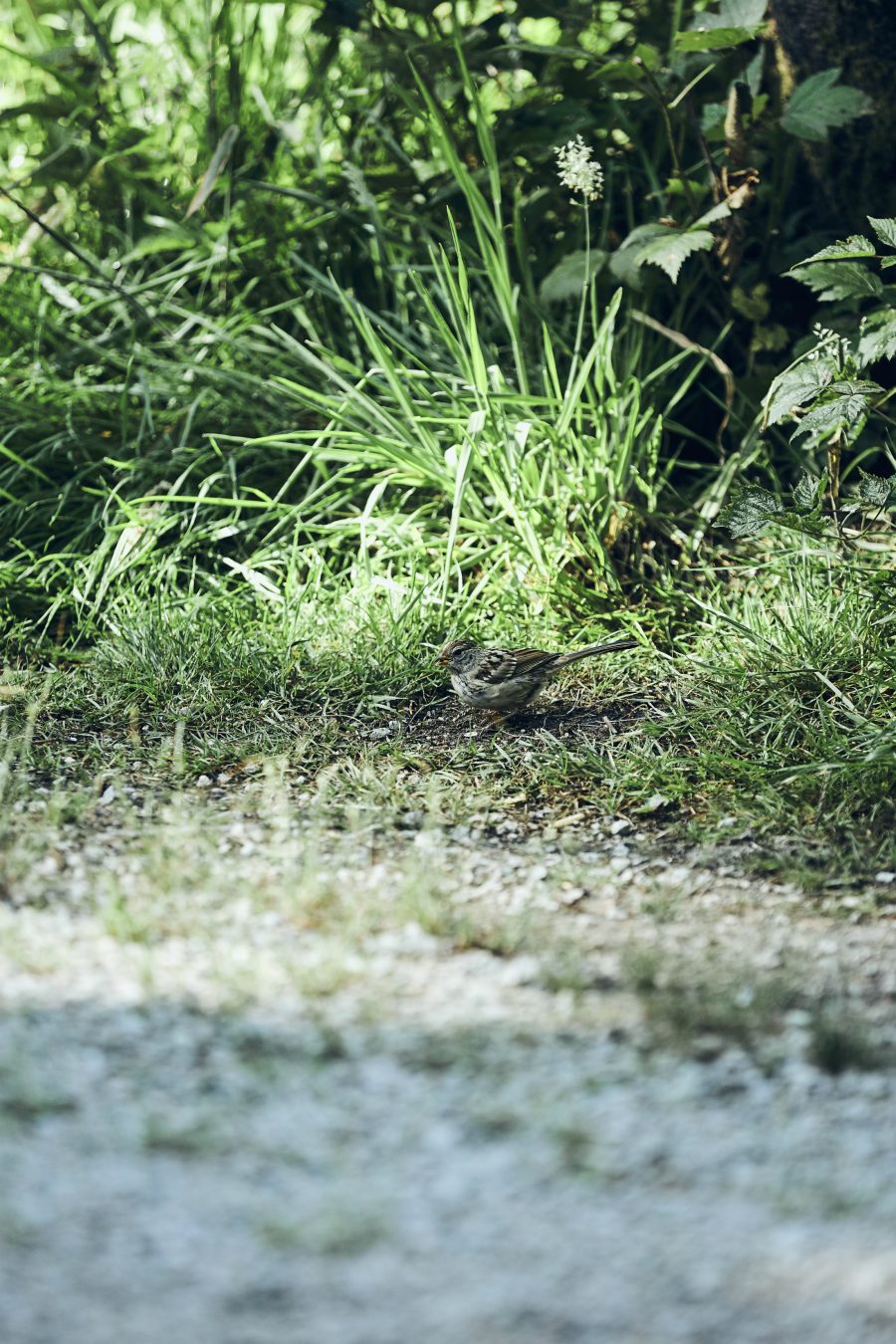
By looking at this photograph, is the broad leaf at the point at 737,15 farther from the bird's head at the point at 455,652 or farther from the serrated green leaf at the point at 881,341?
the bird's head at the point at 455,652

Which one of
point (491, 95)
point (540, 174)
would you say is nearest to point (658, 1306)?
point (540, 174)

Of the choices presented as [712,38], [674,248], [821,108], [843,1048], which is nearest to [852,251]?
[674,248]

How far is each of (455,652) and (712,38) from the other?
69.2 inches

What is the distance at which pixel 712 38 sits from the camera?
3.63 metres

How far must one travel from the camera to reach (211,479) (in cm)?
433

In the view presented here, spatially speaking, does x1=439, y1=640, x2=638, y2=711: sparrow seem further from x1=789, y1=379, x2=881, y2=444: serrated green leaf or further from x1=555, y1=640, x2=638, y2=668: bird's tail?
x1=789, y1=379, x2=881, y2=444: serrated green leaf

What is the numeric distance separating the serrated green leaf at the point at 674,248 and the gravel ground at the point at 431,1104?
6.00 ft

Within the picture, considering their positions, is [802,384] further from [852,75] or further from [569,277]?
[852,75]

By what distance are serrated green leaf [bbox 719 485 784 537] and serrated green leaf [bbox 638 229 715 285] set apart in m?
0.80

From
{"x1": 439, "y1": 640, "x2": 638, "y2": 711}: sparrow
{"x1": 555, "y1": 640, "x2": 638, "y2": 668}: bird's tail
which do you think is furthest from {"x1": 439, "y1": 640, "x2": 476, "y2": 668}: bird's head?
{"x1": 555, "y1": 640, "x2": 638, "y2": 668}: bird's tail

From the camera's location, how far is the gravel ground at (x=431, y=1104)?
1.60m

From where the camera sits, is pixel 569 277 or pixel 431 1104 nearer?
pixel 431 1104

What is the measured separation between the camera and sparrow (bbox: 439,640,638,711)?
11.2 feet

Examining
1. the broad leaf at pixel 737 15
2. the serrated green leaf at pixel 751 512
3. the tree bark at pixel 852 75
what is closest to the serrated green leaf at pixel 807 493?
the serrated green leaf at pixel 751 512
